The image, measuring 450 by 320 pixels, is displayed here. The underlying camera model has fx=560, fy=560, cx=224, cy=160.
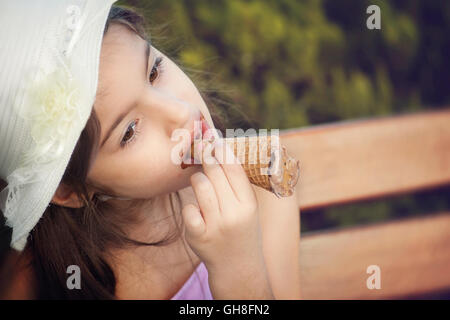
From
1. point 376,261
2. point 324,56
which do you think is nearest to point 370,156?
point 376,261

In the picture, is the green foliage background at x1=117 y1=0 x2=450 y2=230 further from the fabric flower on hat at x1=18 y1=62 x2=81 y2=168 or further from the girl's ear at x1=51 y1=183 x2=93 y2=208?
the fabric flower on hat at x1=18 y1=62 x2=81 y2=168

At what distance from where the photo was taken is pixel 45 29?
105cm

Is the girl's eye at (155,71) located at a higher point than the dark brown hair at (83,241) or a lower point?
higher

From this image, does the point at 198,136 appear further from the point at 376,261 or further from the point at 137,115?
the point at 376,261

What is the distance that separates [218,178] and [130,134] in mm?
202

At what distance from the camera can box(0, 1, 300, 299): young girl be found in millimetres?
1137

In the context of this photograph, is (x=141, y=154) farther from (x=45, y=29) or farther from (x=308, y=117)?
(x=308, y=117)

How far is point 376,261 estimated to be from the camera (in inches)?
67.7

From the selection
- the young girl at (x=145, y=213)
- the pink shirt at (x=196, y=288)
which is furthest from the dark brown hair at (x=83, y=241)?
the pink shirt at (x=196, y=288)

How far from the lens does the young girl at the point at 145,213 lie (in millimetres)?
1137

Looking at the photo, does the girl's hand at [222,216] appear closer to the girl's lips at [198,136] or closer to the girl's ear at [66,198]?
the girl's lips at [198,136]

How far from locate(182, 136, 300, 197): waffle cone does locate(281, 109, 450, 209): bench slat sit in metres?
0.50

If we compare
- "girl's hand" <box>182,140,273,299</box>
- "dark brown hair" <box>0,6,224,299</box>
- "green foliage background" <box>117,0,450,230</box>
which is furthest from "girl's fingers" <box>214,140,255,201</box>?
"green foliage background" <box>117,0,450,230</box>

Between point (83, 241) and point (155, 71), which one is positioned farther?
point (83, 241)
